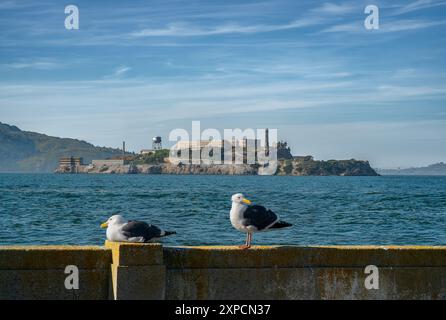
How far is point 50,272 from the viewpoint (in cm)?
859

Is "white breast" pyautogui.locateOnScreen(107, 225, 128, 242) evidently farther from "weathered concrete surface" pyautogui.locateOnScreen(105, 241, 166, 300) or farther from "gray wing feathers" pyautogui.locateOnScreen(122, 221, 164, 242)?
"weathered concrete surface" pyautogui.locateOnScreen(105, 241, 166, 300)

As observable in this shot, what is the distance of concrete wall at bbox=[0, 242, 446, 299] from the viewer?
8.52 m

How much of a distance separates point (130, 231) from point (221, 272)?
1.23 meters

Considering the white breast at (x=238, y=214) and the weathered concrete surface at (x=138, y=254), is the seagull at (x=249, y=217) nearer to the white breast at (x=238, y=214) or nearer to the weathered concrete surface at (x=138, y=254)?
the white breast at (x=238, y=214)

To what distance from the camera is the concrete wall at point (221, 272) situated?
8.52 m

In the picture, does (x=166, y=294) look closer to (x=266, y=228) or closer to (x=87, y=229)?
(x=266, y=228)

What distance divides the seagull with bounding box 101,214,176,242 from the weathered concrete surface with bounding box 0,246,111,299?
1.28 feet

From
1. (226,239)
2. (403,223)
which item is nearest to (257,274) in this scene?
(226,239)

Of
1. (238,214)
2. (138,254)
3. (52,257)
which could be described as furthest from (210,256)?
(52,257)

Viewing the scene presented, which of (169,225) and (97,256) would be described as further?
(169,225)

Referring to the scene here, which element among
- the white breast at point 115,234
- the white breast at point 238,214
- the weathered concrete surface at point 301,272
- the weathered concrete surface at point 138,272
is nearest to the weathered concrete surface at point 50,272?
the weathered concrete surface at point 138,272

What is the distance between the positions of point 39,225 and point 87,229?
4.29 meters
